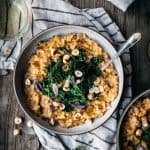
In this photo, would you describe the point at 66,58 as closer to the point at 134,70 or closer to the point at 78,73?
the point at 78,73

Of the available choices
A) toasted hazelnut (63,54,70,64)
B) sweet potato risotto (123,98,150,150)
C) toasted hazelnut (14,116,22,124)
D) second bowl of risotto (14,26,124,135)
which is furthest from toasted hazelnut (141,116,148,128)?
toasted hazelnut (14,116,22,124)

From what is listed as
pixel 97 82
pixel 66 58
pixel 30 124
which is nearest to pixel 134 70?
pixel 97 82

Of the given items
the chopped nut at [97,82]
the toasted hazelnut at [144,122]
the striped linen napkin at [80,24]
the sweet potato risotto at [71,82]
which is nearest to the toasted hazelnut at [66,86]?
the sweet potato risotto at [71,82]

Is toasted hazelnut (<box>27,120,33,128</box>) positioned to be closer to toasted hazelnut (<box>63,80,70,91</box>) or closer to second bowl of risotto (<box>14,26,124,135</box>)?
second bowl of risotto (<box>14,26,124,135</box>)

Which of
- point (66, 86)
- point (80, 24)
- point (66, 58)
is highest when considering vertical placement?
point (80, 24)

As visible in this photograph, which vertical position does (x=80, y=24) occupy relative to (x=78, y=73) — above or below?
above

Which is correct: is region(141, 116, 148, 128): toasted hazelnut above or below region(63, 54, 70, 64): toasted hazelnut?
below

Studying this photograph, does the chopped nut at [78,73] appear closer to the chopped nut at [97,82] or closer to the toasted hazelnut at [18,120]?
the chopped nut at [97,82]
